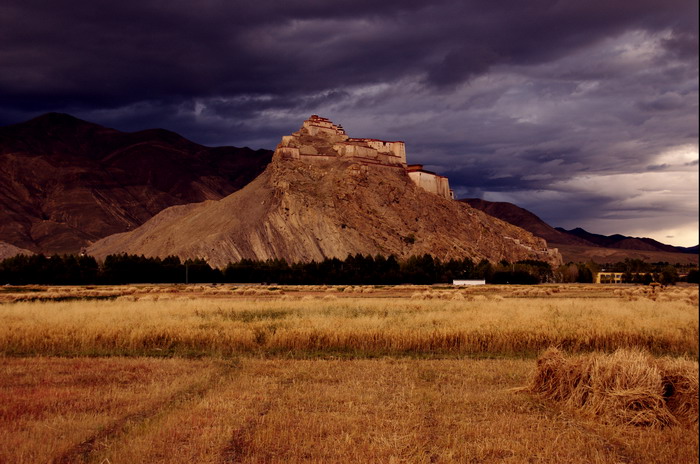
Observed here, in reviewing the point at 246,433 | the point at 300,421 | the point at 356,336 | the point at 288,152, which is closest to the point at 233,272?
the point at 288,152

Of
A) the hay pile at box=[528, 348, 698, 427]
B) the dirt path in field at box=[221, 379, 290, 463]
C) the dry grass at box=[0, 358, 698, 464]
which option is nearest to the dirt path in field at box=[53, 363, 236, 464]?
the dry grass at box=[0, 358, 698, 464]

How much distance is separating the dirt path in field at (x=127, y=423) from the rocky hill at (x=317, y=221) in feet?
443

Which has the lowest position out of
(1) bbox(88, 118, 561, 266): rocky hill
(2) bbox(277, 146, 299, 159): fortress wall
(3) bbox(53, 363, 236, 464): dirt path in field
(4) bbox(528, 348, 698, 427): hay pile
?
(3) bbox(53, 363, 236, 464): dirt path in field

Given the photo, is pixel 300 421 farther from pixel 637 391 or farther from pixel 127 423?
pixel 637 391

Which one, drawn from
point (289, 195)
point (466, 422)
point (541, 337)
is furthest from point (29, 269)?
point (466, 422)

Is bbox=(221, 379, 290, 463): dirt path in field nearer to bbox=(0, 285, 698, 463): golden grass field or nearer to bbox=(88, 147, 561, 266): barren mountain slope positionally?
bbox=(0, 285, 698, 463): golden grass field

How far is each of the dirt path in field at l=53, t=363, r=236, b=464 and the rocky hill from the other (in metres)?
135

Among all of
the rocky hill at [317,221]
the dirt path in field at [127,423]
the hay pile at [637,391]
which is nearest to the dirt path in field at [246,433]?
the dirt path in field at [127,423]

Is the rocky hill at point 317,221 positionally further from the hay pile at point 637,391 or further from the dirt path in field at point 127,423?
the hay pile at point 637,391

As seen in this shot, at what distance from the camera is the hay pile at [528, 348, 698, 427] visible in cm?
1302

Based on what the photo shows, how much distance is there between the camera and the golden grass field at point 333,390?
1152 centimetres

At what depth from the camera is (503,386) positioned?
57.3ft

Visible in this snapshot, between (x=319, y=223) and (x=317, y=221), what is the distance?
0.84 metres

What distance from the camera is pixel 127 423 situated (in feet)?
42.9
